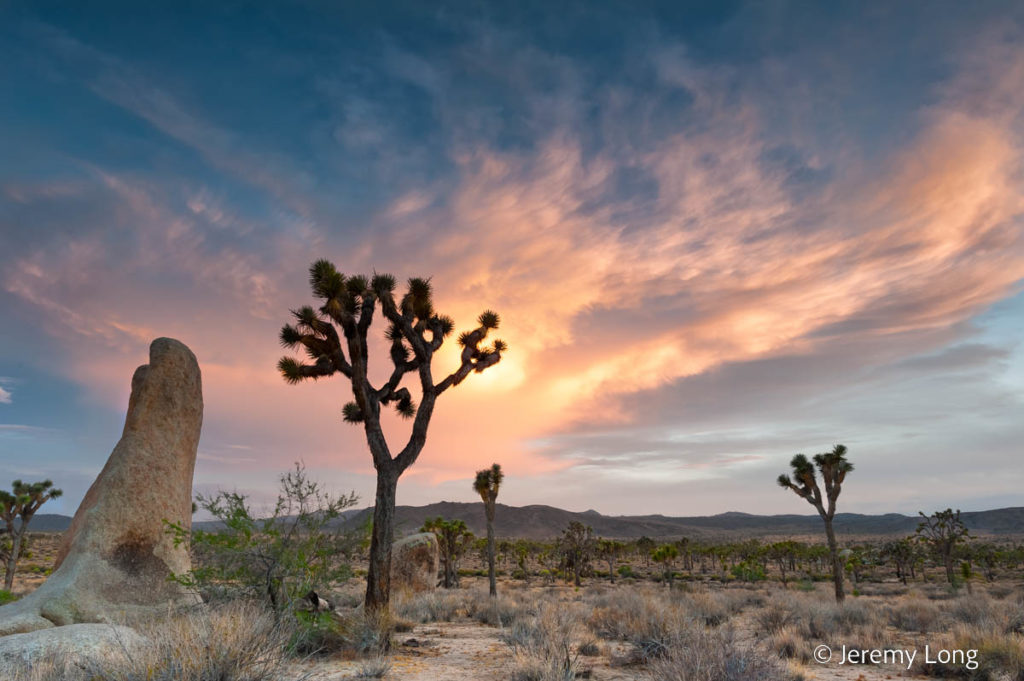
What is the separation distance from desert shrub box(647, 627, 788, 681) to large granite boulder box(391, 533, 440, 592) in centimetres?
2187

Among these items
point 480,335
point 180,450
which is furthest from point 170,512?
point 480,335

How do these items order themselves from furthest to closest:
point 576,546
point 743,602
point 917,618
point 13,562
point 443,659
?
point 576,546 < point 13,562 < point 743,602 < point 917,618 < point 443,659

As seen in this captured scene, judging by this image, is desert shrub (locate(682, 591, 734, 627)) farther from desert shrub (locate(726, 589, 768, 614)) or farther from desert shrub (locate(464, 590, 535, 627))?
desert shrub (locate(464, 590, 535, 627))

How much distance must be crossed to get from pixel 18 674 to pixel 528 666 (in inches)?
243

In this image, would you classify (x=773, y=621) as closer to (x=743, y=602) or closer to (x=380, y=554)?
(x=743, y=602)

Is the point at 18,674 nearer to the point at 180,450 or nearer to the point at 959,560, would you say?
the point at 180,450

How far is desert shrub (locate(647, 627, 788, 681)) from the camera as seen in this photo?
22.5 feet

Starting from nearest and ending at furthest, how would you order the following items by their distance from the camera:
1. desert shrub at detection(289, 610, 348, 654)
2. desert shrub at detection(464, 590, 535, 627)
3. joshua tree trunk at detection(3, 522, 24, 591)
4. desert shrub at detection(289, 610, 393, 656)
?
desert shrub at detection(289, 610, 348, 654) < desert shrub at detection(289, 610, 393, 656) < desert shrub at detection(464, 590, 535, 627) < joshua tree trunk at detection(3, 522, 24, 591)

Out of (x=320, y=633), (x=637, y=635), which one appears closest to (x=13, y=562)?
(x=320, y=633)

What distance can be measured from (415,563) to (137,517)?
705 inches

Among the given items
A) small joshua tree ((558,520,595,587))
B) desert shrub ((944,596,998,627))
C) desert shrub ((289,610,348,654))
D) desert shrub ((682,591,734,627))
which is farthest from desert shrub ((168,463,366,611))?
small joshua tree ((558,520,595,587))

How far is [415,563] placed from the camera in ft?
93.4

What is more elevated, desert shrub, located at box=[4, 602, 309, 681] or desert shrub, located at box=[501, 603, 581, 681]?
desert shrub, located at box=[4, 602, 309, 681]

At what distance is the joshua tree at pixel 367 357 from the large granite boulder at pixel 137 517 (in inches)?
109
